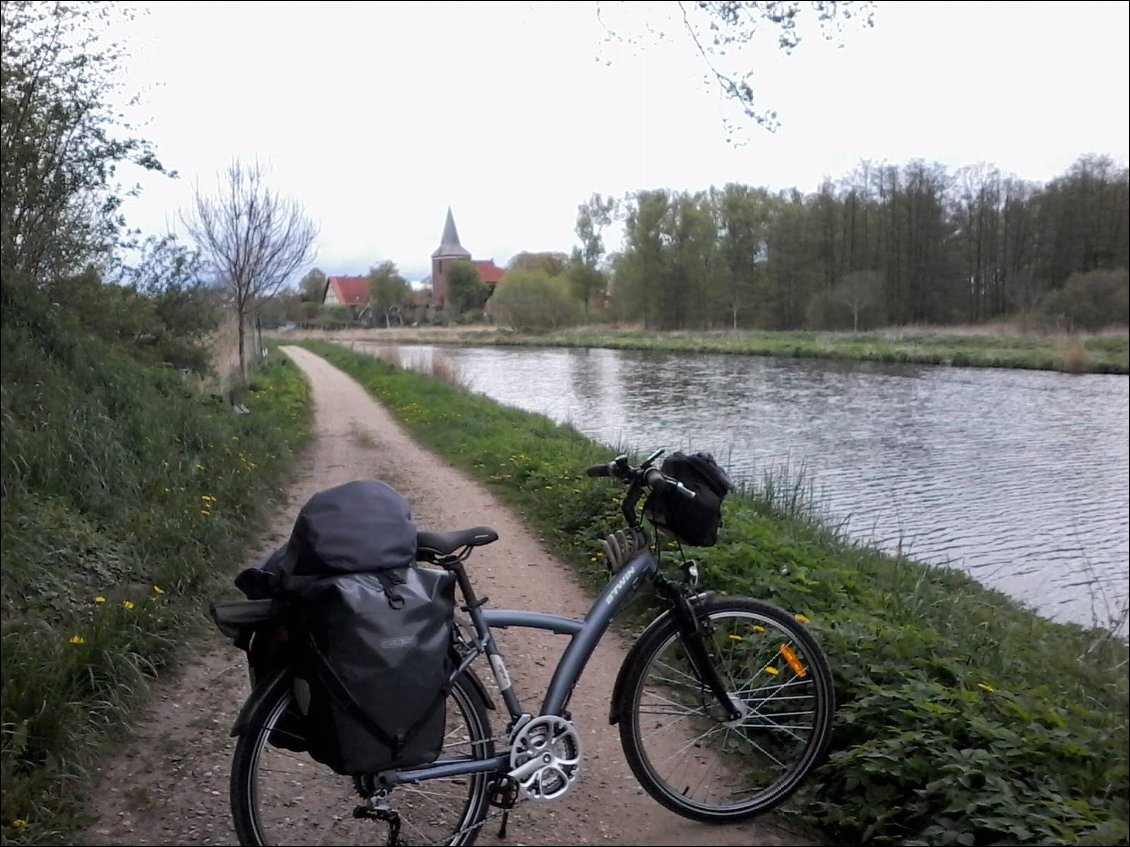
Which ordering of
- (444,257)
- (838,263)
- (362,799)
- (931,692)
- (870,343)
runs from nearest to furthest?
(362,799), (931,692), (870,343), (838,263), (444,257)

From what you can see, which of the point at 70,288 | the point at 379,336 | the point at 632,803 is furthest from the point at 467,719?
the point at 379,336

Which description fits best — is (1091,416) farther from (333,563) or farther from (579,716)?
(333,563)

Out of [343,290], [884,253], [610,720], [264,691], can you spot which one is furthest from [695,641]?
[343,290]

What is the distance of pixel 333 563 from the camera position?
8.14 ft

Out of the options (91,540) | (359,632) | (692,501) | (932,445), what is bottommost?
(932,445)

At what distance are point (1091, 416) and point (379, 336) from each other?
59.9 m

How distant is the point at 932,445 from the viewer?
18.7 meters

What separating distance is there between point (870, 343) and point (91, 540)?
140ft

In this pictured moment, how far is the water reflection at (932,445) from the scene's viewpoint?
10652 mm

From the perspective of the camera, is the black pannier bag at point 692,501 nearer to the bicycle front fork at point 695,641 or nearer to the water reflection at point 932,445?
the bicycle front fork at point 695,641

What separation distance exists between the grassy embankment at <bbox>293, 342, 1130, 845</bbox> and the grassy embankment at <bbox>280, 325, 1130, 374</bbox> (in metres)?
15.4

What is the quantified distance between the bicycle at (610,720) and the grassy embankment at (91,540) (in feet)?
3.10

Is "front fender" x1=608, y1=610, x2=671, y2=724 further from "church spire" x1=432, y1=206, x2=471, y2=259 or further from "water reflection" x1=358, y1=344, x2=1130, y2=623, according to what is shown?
"church spire" x1=432, y1=206, x2=471, y2=259

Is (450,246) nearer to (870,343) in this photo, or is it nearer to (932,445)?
(870,343)
